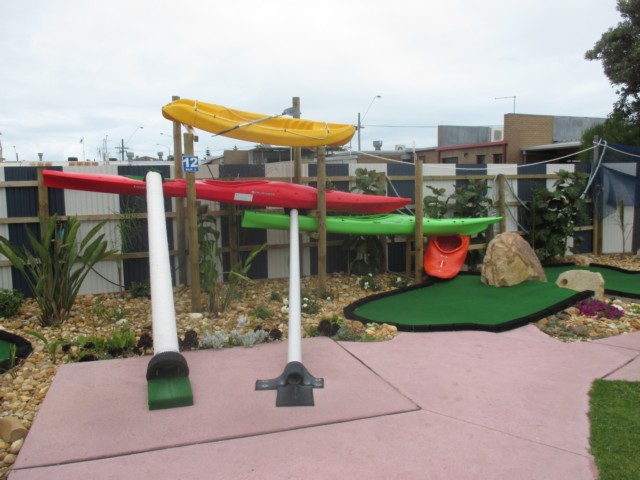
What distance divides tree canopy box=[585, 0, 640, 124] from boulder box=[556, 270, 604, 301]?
7.29 m

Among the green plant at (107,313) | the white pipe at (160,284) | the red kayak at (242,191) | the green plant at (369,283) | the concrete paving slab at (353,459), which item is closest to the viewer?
the concrete paving slab at (353,459)

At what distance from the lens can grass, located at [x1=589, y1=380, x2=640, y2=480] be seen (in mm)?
2947

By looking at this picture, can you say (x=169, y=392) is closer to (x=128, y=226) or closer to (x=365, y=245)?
(x=128, y=226)

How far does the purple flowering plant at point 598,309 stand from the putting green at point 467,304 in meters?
0.12

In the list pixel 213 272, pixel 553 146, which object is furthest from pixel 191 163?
pixel 553 146

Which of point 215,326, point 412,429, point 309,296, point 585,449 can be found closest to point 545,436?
point 585,449

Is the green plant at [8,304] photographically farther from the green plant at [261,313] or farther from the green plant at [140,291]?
the green plant at [261,313]

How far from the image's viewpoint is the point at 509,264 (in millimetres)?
7469

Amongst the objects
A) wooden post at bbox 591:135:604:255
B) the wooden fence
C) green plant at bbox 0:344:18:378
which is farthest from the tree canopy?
green plant at bbox 0:344:18:378

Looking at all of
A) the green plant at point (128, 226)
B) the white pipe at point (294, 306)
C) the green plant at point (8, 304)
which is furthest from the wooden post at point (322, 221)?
the green plant at point (8, 304)

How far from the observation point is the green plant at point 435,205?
898 centimetres

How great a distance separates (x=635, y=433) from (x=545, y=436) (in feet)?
1.87

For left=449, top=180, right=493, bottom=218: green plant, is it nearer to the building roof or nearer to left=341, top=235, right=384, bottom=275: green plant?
left=341, top=235, right=384, bottom=275: green plant

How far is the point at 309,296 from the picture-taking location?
23.4 ft
